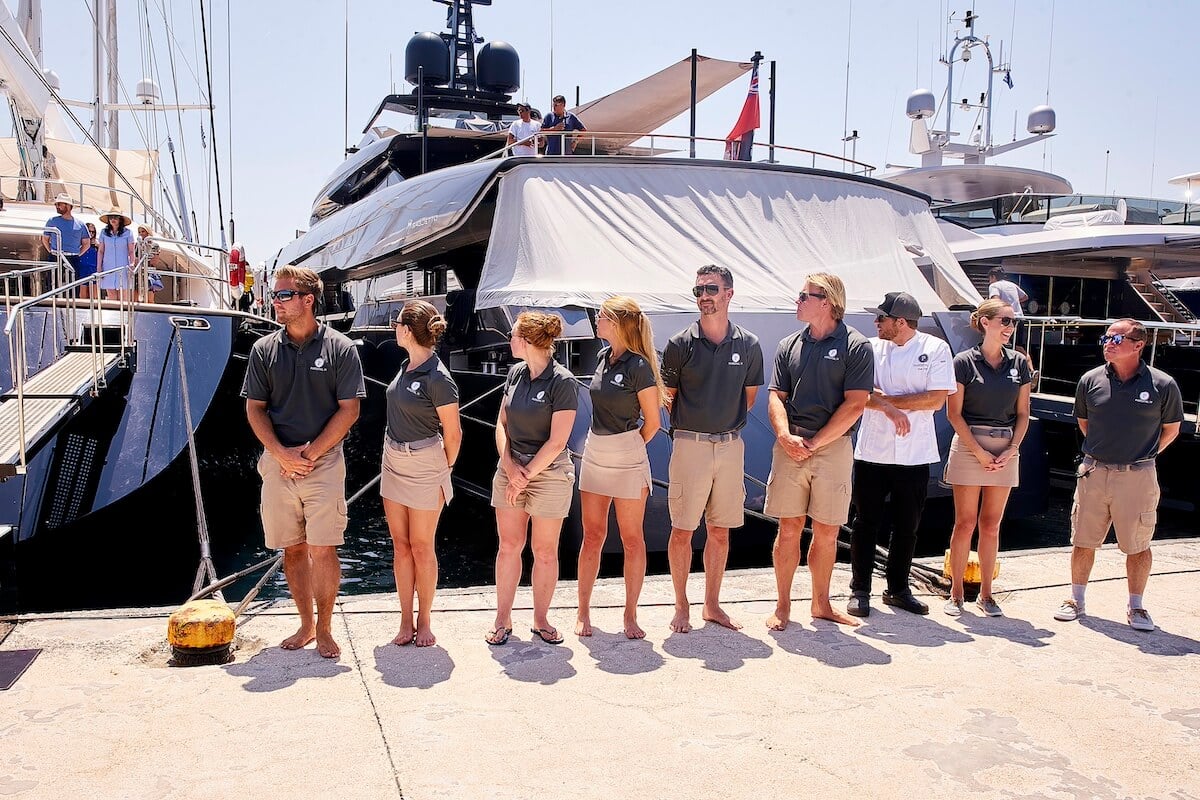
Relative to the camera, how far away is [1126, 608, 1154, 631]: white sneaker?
16.3ft

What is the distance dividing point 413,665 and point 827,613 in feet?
7.45

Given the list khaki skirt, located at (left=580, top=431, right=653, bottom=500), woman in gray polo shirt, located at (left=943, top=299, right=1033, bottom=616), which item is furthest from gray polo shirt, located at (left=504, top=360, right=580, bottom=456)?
woman in gray polo shirt, located at (left=943, top=299, right=1033, bottom=616)

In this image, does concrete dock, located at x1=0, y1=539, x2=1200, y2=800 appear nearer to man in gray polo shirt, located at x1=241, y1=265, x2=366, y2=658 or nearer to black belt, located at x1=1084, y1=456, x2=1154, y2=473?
man in gray polo shirt, located at x1=241, y1=265, x2=366, y2=658

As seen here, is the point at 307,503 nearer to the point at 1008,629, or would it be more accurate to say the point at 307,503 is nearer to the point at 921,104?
the point at 1008,629

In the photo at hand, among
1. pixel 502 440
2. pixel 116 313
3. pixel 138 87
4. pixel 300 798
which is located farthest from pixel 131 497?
pixel 138 87

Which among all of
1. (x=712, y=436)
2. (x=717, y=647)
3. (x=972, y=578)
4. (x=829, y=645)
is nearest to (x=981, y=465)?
(x=972, y=578)

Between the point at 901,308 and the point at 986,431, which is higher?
the point at 901,308

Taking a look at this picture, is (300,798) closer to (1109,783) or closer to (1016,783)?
(1016,783)

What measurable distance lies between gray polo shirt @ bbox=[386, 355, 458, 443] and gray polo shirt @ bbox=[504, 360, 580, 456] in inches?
12.6

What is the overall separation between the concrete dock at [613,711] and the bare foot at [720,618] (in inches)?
1.9

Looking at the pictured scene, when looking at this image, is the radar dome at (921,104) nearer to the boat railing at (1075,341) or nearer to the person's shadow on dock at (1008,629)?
the boat railing at (1075,341)

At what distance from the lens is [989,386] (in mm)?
5164

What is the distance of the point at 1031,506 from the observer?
8.91 meters

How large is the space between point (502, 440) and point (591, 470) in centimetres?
48
